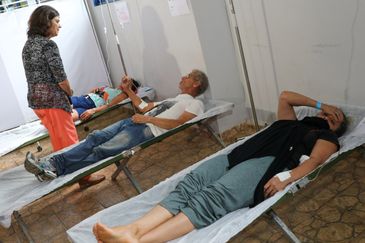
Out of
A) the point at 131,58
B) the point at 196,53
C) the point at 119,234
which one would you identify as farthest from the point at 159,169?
the point at 131,58

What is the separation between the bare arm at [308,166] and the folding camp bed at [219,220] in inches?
1.1

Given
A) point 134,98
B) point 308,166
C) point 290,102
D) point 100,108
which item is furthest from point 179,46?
point 308,166

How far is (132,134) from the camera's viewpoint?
9.12 ft

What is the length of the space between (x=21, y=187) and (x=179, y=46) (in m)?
1.73

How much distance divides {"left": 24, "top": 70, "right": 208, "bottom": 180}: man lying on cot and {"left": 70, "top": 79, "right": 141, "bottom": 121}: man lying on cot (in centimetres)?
94

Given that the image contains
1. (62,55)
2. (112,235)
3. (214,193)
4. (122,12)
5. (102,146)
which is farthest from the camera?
(62,55)

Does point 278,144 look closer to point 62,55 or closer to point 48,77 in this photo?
point 48,77

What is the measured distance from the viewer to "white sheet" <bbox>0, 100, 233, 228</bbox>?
2158mm

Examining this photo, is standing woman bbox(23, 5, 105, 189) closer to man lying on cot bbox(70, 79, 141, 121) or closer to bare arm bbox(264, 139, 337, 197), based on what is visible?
man lying on cot bbox(70, 79, 141, 121)

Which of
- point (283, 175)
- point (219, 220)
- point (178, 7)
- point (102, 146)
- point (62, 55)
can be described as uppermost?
point (178, 7)

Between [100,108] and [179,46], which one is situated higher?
[179,46]

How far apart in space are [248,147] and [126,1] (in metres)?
2.47

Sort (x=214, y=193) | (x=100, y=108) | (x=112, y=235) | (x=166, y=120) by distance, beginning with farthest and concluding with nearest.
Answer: (x=100, y=108), (x=166, y=120), (x=214, y=193), (x=112, y=235)

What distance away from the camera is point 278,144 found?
1.97 metres
